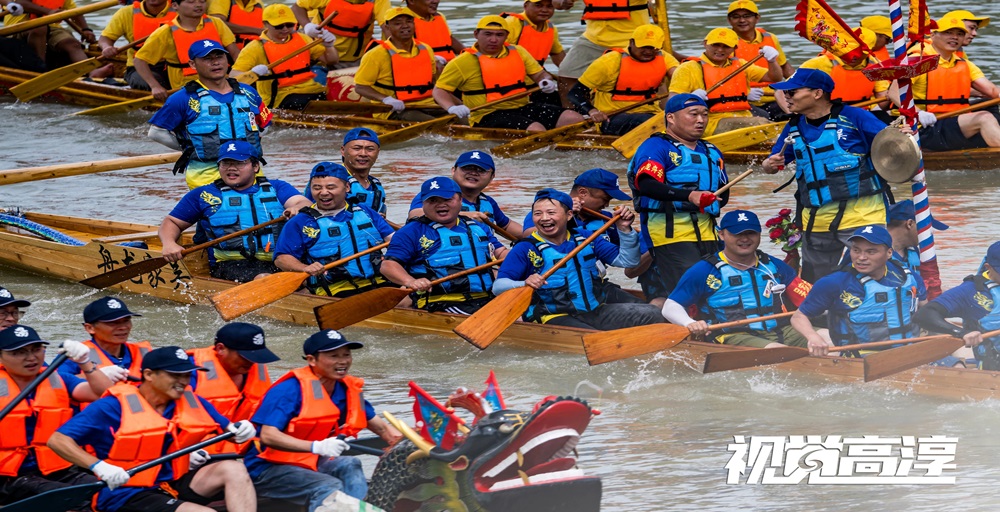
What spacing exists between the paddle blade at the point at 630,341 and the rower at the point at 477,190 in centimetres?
148

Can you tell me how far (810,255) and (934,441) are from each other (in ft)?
6.52

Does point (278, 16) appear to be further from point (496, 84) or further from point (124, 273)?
point (124, 273)

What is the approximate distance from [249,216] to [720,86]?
15.9ft

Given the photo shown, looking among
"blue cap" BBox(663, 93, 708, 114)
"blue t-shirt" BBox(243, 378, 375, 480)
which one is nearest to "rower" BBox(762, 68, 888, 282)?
"blue cap" BBox(663, 93, 708, 114)

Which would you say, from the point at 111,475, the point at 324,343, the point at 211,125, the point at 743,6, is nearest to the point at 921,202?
the point at 324,343

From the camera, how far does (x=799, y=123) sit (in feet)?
30.0

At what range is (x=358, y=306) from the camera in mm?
9188

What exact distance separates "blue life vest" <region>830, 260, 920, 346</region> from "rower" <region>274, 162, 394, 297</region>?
3.05 meters

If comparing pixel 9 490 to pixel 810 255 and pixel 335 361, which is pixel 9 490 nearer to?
pixel 335 361

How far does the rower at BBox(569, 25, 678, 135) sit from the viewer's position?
1364 centimetres

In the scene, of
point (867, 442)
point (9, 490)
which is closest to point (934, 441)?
point (867, 442)

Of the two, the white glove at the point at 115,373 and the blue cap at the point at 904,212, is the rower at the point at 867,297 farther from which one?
the white glove at the point at 115,373

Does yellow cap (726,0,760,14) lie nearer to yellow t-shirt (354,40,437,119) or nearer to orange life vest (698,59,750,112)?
orange life vest (698,59,750,112)

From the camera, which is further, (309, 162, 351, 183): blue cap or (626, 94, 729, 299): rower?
(309, 162, 351, 183): blue cap
